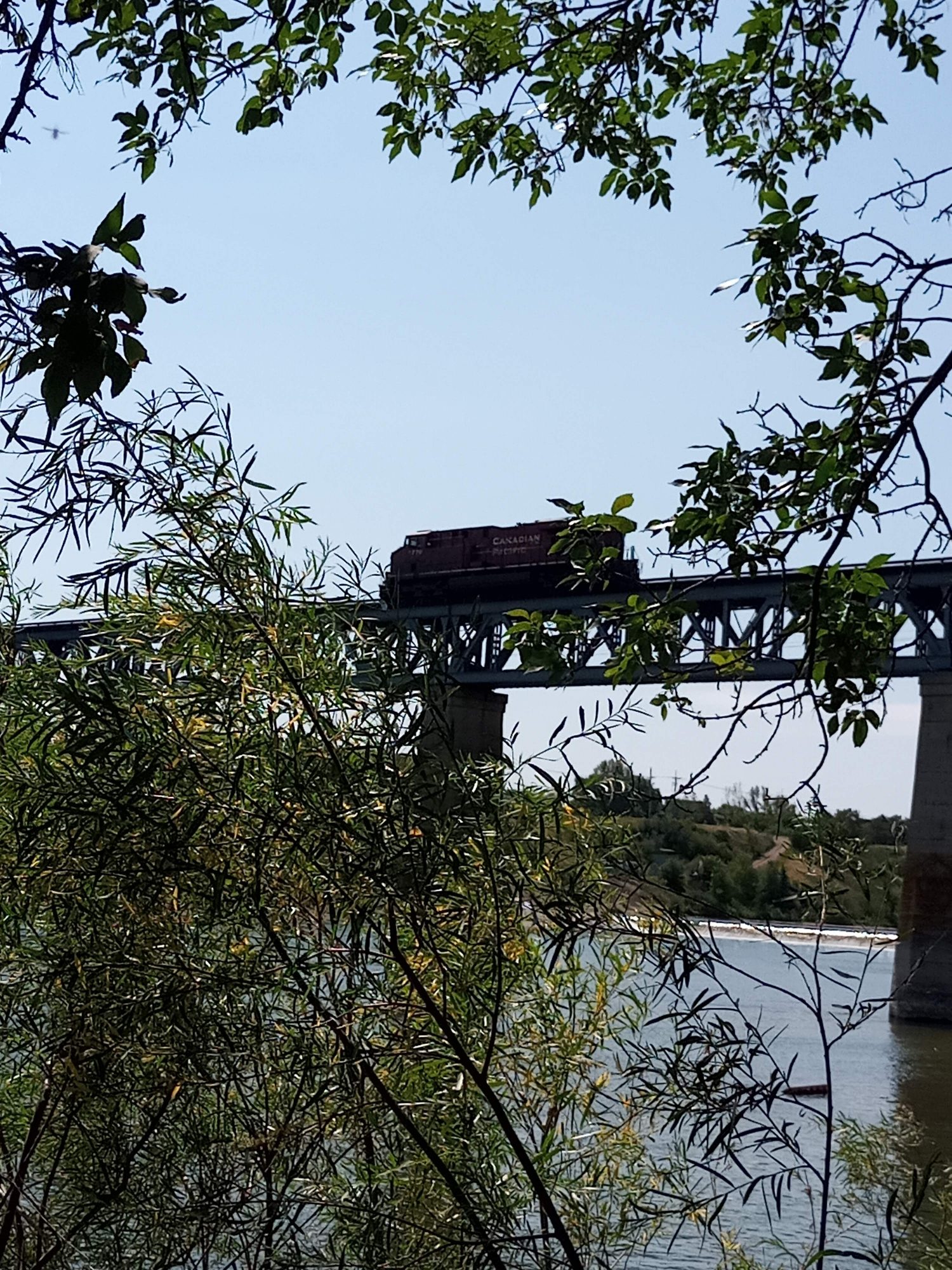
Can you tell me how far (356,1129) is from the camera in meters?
3.95

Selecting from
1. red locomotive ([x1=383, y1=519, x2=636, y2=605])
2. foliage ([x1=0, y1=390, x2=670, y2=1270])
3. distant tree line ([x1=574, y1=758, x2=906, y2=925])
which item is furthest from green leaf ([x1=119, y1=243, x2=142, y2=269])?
red locomotive ([x1=383, y1=519, x2=636, y2=605])

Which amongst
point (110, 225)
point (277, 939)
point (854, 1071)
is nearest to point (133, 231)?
point (110, 225)

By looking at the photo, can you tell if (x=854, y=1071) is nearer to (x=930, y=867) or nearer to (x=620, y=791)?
(x=930, y=867)

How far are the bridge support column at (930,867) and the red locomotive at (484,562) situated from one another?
1028cm

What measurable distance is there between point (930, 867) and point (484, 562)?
13.4 meters

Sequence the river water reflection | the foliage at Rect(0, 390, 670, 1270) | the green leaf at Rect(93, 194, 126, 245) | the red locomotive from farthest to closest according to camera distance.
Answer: the red locomotive
the river water reflection
the foliage at Rect(0, 390, 670, 1270)
the green leaf at Rect(93, 194, 126, 245)

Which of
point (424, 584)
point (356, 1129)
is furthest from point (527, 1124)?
point (424, 584)

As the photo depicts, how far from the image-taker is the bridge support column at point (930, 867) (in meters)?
36.3

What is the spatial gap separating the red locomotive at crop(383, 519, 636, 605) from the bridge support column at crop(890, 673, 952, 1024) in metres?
10.3

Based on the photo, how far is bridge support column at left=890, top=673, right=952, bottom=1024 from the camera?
119 ft

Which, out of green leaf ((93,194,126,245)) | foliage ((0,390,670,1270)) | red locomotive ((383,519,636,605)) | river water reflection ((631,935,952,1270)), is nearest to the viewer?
green leaf ((93,194,126,245))

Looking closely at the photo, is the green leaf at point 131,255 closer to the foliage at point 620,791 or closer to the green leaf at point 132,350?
the green leaf at point 132,350

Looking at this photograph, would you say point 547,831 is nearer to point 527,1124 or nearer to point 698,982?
point 527,1124

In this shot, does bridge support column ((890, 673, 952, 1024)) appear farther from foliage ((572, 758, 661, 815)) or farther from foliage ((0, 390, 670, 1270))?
foliage ((572, 758, 661, 815))
